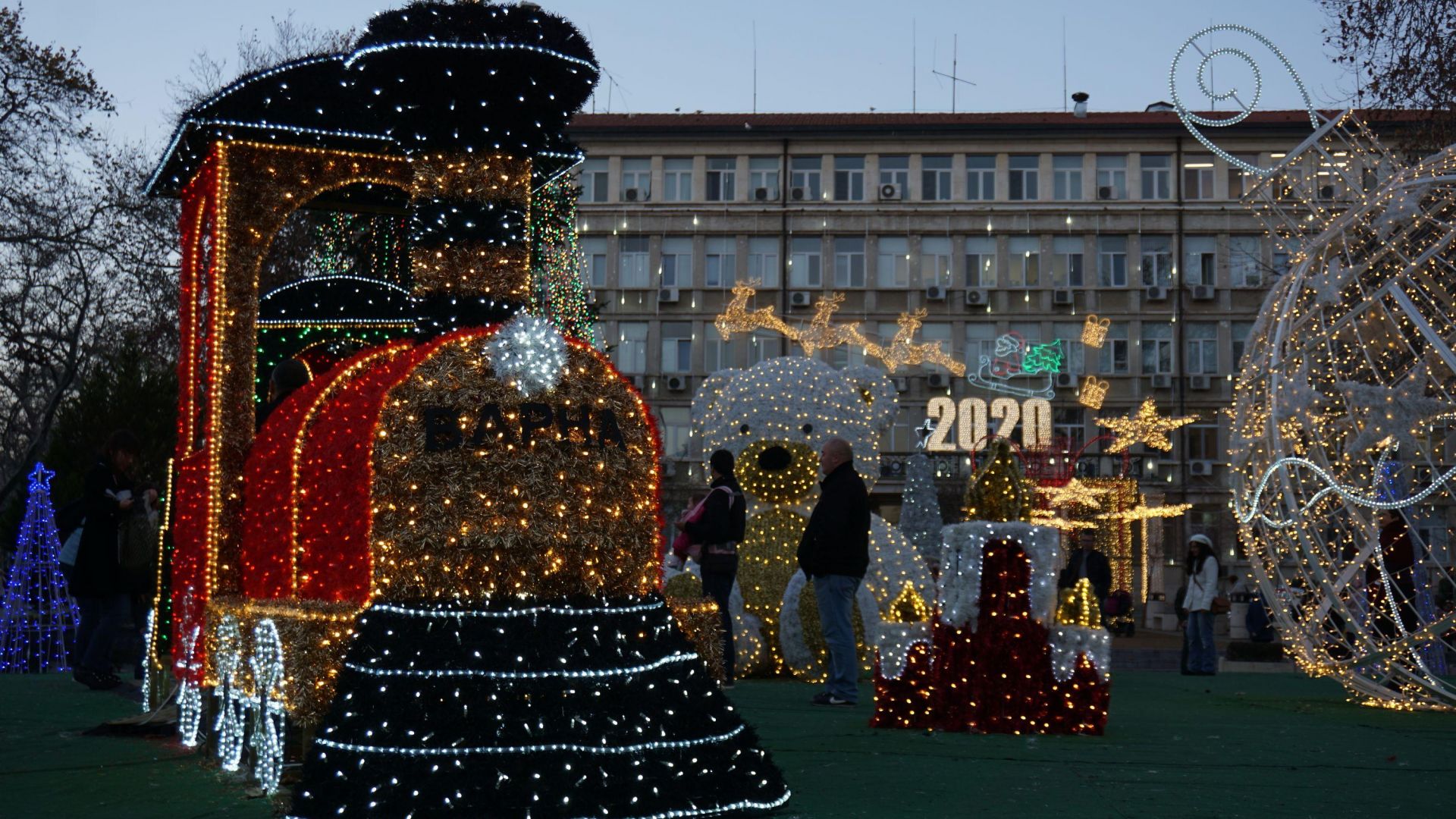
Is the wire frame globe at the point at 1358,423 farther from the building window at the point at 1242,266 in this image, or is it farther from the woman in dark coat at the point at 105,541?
the building window at the point at 1242,266

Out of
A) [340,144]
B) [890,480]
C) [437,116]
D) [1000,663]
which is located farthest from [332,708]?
[890,480]

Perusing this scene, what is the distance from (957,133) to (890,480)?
35.3 ft

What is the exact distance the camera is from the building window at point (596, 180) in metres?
51.4

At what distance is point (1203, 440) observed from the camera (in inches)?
1965

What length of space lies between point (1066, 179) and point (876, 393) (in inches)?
1421

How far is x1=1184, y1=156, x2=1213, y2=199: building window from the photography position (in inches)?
1983

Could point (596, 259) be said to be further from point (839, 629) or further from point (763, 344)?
point (839, 629)

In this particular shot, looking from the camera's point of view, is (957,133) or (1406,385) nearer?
(1406,385)

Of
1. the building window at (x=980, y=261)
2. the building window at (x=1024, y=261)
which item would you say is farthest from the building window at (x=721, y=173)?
the building window at (x=1024, y=261)

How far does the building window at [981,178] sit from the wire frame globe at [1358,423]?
3830 cm

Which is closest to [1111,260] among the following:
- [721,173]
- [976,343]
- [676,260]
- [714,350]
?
[976,343]

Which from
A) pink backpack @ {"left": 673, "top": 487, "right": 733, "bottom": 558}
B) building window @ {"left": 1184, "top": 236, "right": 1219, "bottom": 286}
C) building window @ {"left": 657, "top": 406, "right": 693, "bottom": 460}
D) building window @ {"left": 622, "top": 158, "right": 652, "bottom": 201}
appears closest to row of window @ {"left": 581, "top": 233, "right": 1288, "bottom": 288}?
building window @ {"left": 1184, "top": 236, "right": 1219, "bottom": 286}

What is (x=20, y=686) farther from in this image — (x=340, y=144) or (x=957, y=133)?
(x=957, y=133)

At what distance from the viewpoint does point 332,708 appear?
5629 mm
